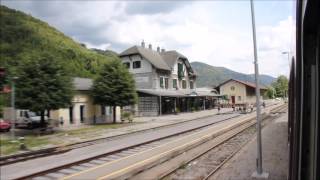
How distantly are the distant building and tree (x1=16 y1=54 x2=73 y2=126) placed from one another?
Answer: 898 inches

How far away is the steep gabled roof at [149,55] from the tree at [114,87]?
18.9 m

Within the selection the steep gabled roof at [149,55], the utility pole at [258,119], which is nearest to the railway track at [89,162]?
the utility pole at [258,119]

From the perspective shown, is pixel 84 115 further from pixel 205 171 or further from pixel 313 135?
pixel 313 135

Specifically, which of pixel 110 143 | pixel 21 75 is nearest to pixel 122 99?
pixel 21 75

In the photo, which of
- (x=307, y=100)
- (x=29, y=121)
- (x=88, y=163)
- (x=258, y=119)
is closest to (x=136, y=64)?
(x=29, y=121)

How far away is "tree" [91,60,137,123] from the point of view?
138 ft

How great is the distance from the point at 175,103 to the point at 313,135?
61.5 m

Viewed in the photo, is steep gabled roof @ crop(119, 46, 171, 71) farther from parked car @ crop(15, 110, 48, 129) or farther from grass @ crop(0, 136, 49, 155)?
grass @ crop(0, 136, 49, 155)

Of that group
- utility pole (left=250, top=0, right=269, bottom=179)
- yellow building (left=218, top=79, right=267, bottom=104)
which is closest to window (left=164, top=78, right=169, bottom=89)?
yellow building (left=218, top=79, right=267, bottom=104)

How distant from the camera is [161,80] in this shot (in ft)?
214

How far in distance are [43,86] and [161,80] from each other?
115 feet

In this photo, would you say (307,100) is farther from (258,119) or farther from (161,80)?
(161,80)

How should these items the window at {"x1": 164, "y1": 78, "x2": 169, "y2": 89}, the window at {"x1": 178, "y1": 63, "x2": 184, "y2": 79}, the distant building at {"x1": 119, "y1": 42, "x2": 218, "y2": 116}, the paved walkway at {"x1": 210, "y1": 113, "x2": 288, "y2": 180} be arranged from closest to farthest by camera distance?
the paved walkway at {"x1": 210, "y1": 113, "x2": 288, "y2": 180} < the distant building at {"x1": 119, "y1": 42, "x2": 218, "y2": 116} < the window at {"x1": 164, "y1": 78, "x2": 169, "y2": 89} < the window at {"x1": 178, "y1": 63, "x2": 184, "y2": 79}

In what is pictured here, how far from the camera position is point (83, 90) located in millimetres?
42375
